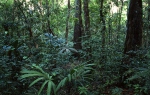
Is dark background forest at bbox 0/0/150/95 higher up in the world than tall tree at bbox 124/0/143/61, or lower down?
lower down

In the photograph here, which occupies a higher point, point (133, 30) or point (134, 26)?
point (134, 26)

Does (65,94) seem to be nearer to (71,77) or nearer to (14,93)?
(71,77)

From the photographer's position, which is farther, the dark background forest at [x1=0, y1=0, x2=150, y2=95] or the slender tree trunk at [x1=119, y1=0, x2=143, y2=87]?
the slender tree trunk at [x1=119, y1=0, x2=143, y2=87]

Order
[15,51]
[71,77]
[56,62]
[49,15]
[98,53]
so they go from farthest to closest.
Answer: [49,15], [98,53], [56,62], [15,51], [71,77]

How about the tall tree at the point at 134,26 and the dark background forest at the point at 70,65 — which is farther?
the tall tree at the point at 134,26

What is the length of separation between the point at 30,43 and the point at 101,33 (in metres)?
2.74

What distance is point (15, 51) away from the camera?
462 centimetres

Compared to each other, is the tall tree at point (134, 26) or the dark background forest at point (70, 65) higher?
the tall tree at point (134, 26)

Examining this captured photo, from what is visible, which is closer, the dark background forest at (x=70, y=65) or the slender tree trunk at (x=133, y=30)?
the dark background forest at (x=70, y=65)

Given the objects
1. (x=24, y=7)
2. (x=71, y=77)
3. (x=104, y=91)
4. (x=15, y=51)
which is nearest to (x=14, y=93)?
(x=15, y=51)

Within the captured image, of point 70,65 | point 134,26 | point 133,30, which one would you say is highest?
point 134,26

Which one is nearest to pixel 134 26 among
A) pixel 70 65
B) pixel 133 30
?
pixel 133 30

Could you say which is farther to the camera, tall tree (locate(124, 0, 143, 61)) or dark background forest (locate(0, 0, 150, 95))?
tall tree (locate(124, 0, 143, 61))

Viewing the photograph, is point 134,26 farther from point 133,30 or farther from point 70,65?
point 70,65
